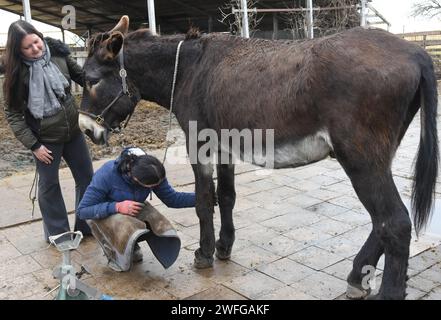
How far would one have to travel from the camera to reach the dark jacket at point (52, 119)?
3252 millimetres

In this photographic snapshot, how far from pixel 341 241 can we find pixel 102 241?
74.2 inches

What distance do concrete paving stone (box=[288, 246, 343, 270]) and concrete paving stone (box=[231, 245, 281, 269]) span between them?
16 centimetres

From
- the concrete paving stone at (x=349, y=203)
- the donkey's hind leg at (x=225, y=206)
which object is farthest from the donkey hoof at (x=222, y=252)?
the concrete paving stone at (x=349, y=203)

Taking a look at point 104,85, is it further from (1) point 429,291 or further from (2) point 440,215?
(2) point 440,215

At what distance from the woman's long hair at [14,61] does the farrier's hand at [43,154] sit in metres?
0.37

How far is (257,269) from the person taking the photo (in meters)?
3.12

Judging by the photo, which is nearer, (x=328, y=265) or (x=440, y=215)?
(x=328, y=265)

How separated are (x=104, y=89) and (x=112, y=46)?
303 millimetres

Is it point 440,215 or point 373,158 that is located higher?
point 373,158

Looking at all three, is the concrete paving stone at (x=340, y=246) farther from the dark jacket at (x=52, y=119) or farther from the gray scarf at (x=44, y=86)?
the gray scarf at (x=44, y=86)

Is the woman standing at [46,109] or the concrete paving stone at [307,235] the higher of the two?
the woman standing at [46,109]

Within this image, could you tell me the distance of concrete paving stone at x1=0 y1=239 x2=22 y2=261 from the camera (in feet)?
11.3

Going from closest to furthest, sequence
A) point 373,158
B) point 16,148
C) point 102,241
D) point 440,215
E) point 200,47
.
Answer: point 373,158, point 200,47, point 102,241, point 440,215, point 16,148
